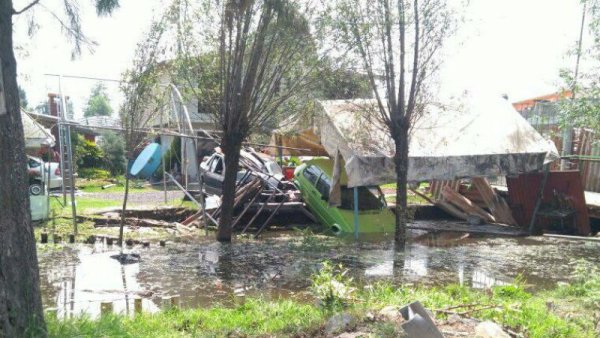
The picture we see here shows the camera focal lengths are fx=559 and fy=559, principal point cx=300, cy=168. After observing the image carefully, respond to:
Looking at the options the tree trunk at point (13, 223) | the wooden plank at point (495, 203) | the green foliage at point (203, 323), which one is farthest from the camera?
the wooden plank at point (495, 203)

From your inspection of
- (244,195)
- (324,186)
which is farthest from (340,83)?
(244,195)

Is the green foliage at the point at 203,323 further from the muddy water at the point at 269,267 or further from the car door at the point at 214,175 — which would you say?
the car door at the point at 214,175

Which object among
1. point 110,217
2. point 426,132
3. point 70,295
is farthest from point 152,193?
point 70,295

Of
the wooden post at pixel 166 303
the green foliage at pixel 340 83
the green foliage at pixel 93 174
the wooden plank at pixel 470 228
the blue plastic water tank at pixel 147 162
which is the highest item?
the green foliage at pixel 340 83

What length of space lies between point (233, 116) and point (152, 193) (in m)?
10.6

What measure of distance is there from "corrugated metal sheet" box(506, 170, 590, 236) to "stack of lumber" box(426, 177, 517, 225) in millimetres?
402

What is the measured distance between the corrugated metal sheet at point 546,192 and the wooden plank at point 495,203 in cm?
22

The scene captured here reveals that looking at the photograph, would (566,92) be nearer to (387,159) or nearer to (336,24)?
(387,159)

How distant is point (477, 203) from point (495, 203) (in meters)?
1.06

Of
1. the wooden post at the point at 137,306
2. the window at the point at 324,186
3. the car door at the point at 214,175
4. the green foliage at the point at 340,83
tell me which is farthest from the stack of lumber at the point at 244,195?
the wooden post at the point at 137,306

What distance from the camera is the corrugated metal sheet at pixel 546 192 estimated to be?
49.6 feet

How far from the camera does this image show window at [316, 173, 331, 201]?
15.6 metres

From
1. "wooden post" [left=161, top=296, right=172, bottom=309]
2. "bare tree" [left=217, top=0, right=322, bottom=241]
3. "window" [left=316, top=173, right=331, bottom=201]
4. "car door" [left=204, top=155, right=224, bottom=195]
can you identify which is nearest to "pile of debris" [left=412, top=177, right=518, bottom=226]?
"window" [left=316, top=173, right=331, bottom=201]

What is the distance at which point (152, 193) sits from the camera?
22.2 metres
